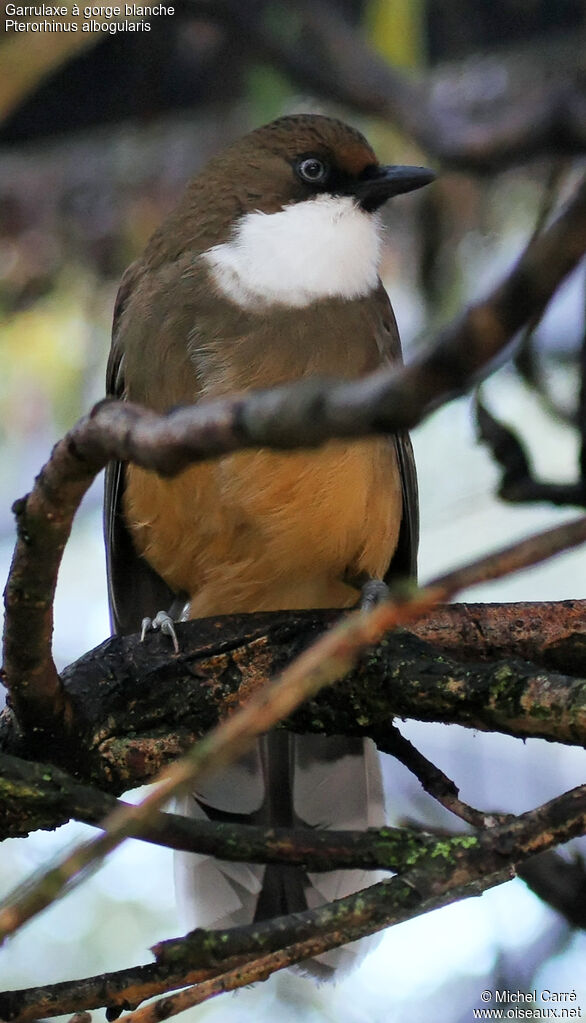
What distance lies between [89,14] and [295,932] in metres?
3.11

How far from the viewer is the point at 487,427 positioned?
276 centimetres

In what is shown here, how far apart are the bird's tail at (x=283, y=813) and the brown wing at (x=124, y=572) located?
570mm

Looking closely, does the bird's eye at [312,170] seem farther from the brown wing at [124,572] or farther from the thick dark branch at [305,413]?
the thick dark branch at [305,413]

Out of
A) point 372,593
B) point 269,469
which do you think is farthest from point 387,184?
point 372,593

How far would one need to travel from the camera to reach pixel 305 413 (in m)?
1.52

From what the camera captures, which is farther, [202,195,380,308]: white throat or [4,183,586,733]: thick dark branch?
[202,195,380,308]: white throat

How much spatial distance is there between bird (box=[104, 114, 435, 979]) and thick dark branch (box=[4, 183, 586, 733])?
125 cm

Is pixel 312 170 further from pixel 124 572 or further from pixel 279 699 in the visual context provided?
pixel 279 699

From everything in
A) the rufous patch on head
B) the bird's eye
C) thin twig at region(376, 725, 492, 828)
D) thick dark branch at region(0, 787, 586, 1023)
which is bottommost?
thick dark branch at region(0, 787, 586, 1023)

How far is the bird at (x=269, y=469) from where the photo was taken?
11.9 feet

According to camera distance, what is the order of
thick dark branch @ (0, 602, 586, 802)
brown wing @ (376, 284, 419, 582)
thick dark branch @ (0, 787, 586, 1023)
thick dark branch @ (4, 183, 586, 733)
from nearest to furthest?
1. thick dark branch @ (4, 183, 586, 733)
2. thick dark branch @ (0, 787, 586, 1023)
3. thick dark branch @ (0, 602, 586, 802)
4. brown wing @ (376, 284, 419, 582)

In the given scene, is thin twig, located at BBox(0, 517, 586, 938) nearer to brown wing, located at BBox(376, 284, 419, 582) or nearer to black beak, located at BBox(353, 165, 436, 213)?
brown wing, located at BBox(376, 284, 419, 582)

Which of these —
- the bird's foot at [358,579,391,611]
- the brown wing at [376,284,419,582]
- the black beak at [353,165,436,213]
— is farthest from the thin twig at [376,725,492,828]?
the black beak at [353,165,436,213]

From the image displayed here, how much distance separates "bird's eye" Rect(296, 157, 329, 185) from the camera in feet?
13.6
